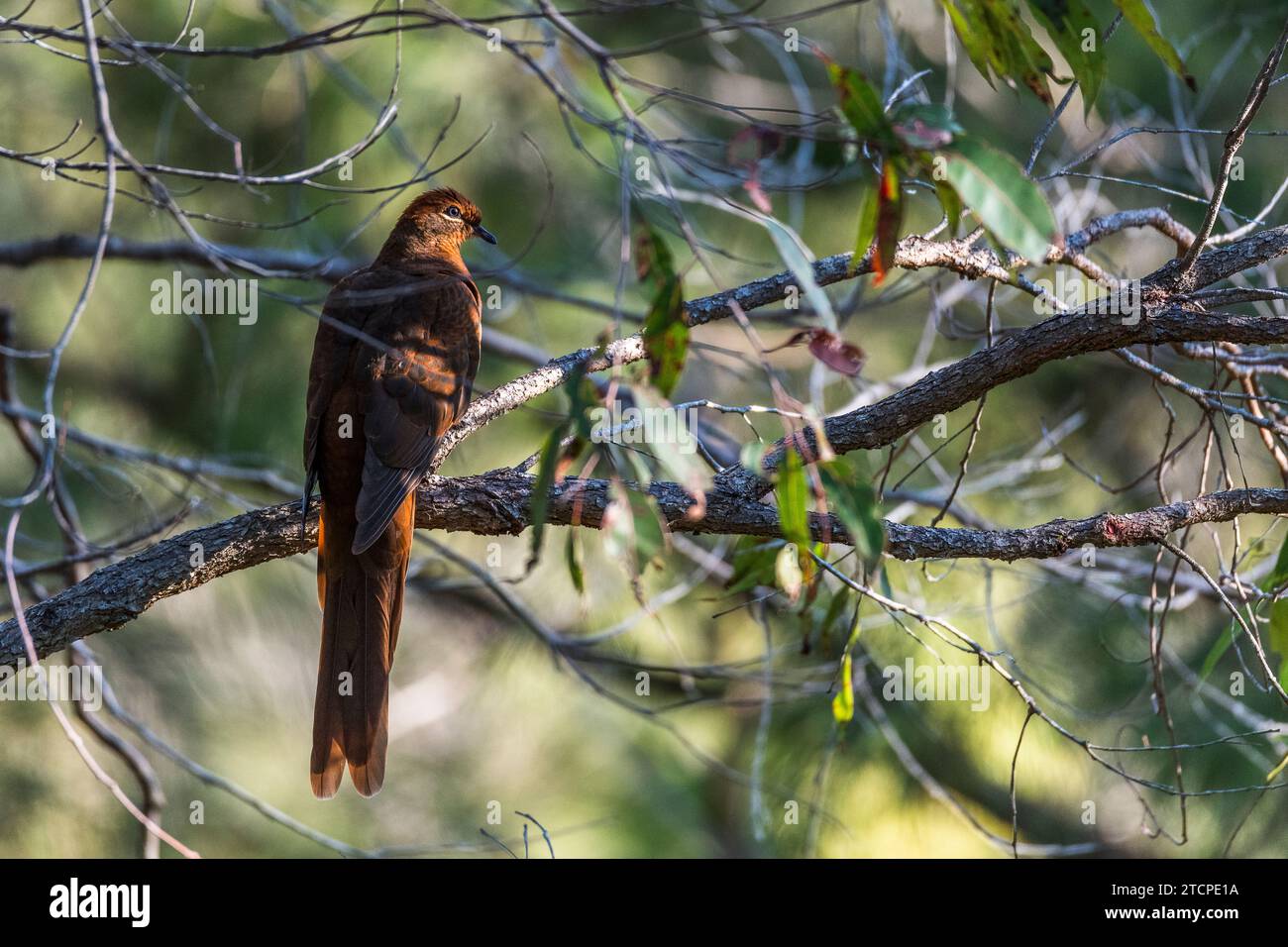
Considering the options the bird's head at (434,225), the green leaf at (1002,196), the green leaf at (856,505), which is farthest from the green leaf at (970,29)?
the bird's head at (434,225)

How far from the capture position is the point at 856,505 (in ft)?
5.90

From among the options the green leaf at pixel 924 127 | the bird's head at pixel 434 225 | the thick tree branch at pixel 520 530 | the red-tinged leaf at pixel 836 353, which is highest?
the bird's head at pixel 434 225

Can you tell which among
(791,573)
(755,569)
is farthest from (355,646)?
(791,573)

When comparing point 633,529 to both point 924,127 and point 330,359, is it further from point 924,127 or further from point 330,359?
point 330,359

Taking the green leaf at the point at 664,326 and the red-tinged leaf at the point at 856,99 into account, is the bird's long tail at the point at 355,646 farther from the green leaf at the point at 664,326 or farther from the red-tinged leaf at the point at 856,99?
the red-tinged leaf at the point at 856,99

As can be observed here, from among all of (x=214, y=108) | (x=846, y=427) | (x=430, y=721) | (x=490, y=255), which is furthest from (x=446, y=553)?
(x=430, y=721)

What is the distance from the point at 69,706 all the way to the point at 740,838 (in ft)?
12.3

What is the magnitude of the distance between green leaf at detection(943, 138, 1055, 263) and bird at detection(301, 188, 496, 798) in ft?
5.34

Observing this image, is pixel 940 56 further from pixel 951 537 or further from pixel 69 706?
pixel 69 706

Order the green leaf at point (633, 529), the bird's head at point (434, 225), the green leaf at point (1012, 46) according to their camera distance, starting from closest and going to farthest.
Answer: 1. the green leaf at point (633, 529)
2. the green leaf at point (1012, 46)
3. the bird's head at point (434, 225)

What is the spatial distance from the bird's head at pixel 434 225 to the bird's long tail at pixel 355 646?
1213mm

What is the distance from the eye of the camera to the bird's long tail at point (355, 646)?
3164 millimetres

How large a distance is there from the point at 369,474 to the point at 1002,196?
1.93 meters

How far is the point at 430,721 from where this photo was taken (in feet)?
23.5
